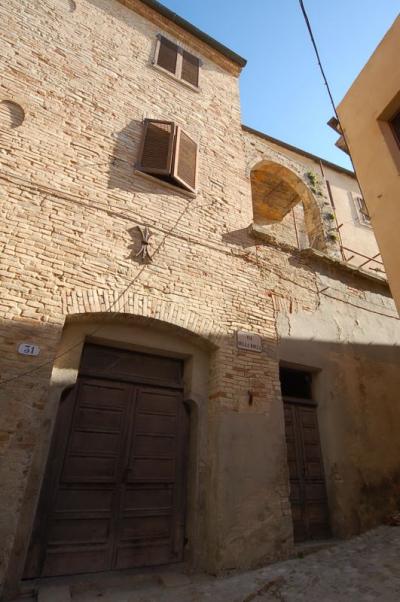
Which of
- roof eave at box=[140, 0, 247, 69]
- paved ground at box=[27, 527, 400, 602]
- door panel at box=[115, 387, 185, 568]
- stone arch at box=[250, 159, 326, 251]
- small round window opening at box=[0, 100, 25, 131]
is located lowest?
paved ground at box=[27, 527, 400, 602]

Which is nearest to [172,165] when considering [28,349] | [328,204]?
[28,349]

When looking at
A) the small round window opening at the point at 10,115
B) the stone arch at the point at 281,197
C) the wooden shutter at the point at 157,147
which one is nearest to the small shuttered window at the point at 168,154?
the wooden shutter at the point at 157,147

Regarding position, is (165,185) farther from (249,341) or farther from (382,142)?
(382,142)

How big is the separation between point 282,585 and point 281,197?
32.4ft

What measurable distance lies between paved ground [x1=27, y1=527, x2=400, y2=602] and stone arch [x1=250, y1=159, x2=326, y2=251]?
6354mm

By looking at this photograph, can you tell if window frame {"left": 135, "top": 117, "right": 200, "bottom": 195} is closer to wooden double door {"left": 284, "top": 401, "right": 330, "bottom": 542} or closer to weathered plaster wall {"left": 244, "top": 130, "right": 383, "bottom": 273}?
weathered plaster wall {"left": 244, "top": 130, "right": 383, "bottom": 273}

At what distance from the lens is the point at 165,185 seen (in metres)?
6.14

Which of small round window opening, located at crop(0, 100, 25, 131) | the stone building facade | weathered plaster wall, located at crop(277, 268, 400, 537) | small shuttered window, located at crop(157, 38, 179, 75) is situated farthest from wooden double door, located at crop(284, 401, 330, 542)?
small shuttered window, located at crop(157, 38, 179, 75)

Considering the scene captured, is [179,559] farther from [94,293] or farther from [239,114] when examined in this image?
[239,114]

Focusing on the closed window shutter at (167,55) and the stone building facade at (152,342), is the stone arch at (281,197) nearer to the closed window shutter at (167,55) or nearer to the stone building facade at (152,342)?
the stone building facade at (152,342)

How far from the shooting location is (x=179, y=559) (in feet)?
14.3

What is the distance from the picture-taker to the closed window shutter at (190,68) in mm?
8055

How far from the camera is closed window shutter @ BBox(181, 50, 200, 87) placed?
8055 millimetres

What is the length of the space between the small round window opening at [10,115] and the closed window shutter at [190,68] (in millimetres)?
4150
